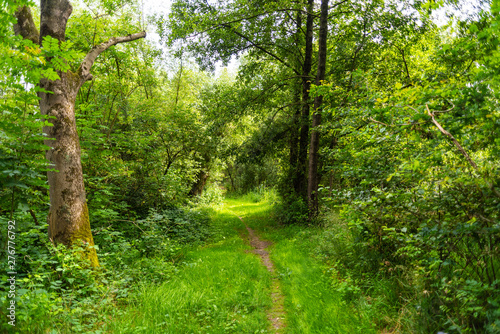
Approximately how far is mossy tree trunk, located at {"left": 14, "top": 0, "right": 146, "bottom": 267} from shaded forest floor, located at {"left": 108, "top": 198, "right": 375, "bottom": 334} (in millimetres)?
1683

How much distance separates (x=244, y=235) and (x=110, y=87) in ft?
26.2

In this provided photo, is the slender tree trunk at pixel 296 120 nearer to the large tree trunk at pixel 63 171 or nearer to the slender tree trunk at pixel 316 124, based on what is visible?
the slender tree trunk at pixel 316 124

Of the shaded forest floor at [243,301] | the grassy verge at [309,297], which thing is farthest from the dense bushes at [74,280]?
the grassy verge at [309,297]

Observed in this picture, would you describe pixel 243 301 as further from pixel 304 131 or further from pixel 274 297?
pixel 304 131

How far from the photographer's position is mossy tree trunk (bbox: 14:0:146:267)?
484 cm

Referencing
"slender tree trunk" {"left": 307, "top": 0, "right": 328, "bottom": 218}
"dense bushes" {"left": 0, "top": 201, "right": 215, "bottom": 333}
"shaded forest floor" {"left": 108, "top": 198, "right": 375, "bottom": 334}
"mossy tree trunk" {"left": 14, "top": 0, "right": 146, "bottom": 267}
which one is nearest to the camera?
"dense bushes" {"left": 0, "top": 201, "right": 215, "bottom": 333}

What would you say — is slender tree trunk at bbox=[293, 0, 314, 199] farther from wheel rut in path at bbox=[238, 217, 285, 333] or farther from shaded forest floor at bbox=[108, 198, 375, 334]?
shaded forest floor at bbox=[108, 198, 375, 334]

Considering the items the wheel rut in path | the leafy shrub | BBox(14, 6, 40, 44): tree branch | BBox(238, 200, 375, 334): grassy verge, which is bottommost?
the wheel rut in path

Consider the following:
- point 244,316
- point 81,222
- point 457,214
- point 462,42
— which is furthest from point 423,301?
point 81,222

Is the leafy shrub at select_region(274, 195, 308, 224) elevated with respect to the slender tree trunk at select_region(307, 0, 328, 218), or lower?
lower

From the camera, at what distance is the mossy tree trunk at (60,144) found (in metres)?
4.84

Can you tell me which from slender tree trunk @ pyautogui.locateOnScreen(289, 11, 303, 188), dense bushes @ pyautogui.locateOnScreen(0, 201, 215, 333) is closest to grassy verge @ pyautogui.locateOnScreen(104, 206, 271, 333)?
dense bushes @ pyautogui.locateOnScreen(0, 201, 215, 333)

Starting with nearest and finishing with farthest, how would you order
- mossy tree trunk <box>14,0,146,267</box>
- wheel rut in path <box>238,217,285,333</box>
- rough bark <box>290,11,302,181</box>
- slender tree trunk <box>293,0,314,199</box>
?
wheel rut in path <box>238,217,285,333</box>
mossy tree trunk <box>14,0,146,267</box>
slender tree trunk <box>293,0,314,199</box>
rough bark <box>290,11,302,181</box>

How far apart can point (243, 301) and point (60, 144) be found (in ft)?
14.7
